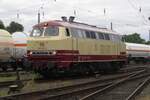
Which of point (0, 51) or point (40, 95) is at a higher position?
point (0, 51)

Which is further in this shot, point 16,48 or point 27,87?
point 16,48

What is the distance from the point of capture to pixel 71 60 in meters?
21.9

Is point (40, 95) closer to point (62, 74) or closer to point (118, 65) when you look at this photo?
point (62, 74)

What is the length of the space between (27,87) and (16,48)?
11785 millimetres

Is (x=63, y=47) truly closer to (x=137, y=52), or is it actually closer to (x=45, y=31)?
(x=45, y=31)

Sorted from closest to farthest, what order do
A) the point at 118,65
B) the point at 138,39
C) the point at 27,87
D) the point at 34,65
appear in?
the point at 27,87 < the point at 34,65 < the point at 118,65 < the point at 138,39

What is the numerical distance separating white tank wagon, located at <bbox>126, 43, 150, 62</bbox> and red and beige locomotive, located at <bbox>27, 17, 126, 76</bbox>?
2632 centimetres

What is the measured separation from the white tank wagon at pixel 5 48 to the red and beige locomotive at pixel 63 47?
4.62 meters

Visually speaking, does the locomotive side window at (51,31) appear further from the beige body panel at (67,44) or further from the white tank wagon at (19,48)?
the white tank wagon at (19,48)

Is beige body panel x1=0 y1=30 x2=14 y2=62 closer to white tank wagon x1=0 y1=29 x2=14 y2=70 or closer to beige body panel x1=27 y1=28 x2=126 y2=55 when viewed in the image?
white tank wagon x1=0 y1=29 x2=14 y2=70

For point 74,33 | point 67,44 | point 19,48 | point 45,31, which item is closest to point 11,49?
point 19,48

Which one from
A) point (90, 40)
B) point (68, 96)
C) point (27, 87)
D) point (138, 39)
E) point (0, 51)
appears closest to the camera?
point (68, 96)

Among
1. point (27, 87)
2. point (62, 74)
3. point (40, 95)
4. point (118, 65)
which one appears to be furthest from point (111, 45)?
point (40, 95)

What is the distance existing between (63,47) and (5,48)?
23.2 ft
